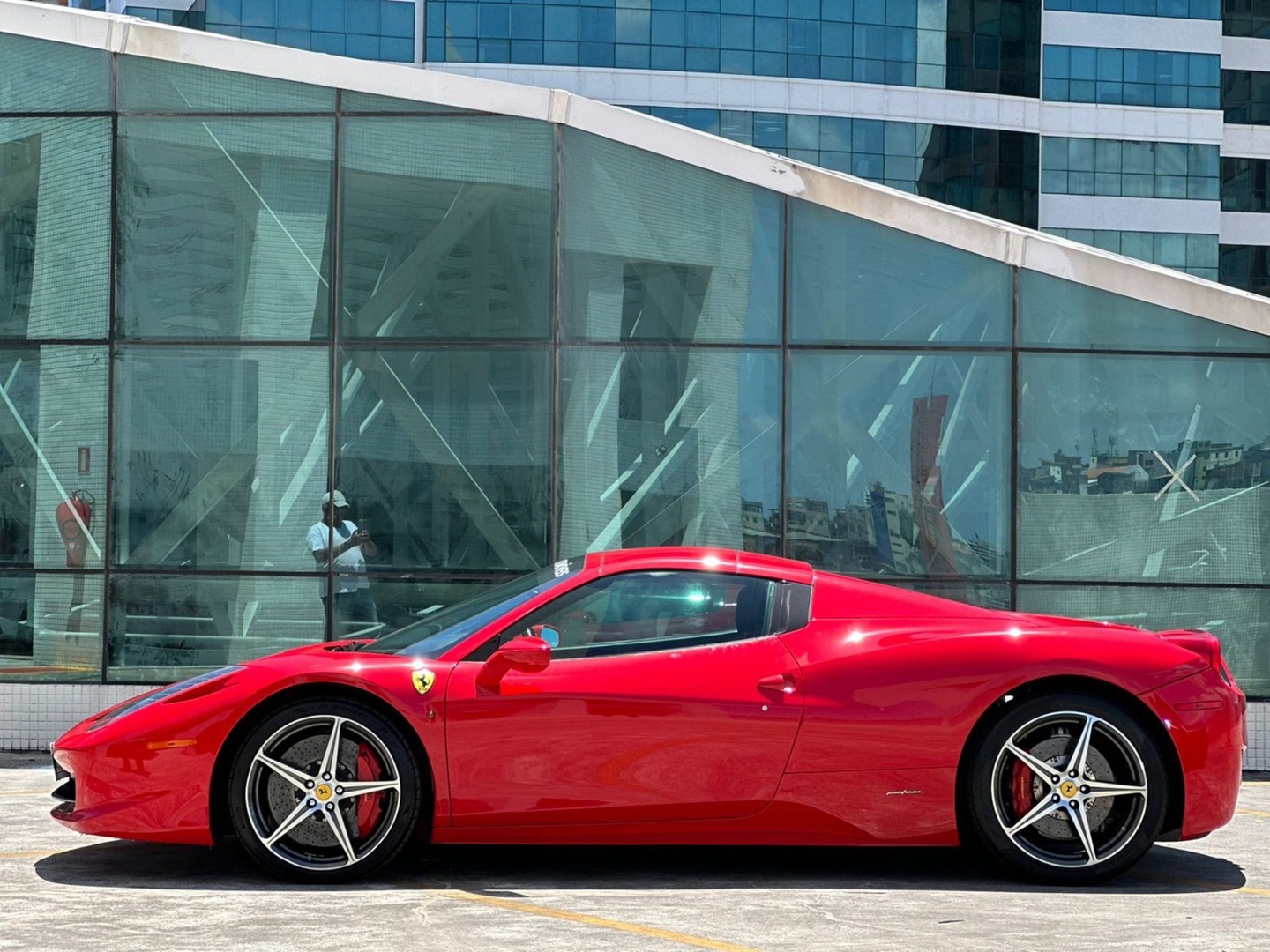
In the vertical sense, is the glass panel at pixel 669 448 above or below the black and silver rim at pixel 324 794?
above

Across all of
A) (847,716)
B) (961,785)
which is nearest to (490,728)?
(847,716)

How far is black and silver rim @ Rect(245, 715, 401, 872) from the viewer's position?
5809 mm

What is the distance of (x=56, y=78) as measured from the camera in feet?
35.7

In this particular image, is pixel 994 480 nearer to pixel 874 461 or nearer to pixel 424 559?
pixel 874 461

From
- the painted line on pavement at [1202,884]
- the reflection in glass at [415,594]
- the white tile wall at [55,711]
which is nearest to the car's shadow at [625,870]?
the painted line on pavement at [1202,884]

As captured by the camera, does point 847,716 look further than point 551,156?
No

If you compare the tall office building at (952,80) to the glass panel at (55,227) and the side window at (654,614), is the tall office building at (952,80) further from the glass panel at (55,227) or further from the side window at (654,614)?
the side window at (654,614)

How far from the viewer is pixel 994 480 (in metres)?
10.6

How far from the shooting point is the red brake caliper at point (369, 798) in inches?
229

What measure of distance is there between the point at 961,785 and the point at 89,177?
7514 millimetres

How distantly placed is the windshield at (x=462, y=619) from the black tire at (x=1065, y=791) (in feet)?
5.60

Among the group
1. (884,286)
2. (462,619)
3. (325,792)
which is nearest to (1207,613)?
(884,286)

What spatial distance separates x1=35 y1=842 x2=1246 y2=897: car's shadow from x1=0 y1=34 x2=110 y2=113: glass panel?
5956 mm

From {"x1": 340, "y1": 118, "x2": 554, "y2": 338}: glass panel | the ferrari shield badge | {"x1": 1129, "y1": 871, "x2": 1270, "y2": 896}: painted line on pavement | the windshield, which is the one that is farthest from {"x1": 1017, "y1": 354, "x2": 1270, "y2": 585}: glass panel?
the ferrari shield badge
